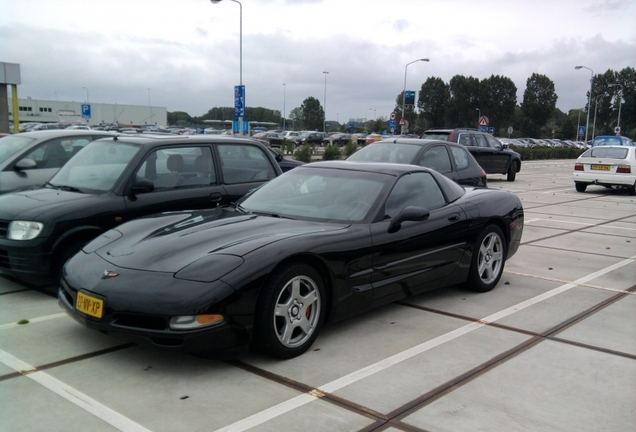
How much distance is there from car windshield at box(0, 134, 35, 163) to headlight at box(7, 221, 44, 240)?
277 centimetres

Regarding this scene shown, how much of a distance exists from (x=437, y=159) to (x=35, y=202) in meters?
6.63

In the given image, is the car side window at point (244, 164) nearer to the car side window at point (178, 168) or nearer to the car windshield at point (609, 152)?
the car side window at point (178, 168)

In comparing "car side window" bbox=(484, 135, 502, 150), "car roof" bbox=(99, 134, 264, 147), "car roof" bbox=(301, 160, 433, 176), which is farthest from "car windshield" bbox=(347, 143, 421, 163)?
"car side window" bbox=(484, 135, 502, 150)

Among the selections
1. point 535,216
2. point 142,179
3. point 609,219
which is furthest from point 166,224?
point 609,219

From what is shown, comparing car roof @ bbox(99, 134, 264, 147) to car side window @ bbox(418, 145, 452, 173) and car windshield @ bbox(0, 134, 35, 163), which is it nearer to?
car windshield @ bbox(0, 134, 35, 163)

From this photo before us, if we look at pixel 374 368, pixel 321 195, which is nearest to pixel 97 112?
pixel 321 195

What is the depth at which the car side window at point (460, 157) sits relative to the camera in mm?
10893

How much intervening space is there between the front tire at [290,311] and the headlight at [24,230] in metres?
2.74

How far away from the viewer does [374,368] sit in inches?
165

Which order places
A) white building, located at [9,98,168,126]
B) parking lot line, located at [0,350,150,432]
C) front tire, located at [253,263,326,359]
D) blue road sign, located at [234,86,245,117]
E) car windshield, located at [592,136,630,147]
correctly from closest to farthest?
parking lot line, located at [0,350,150,432] < front tire, located at [253,263,326,359] < blue road sign, located at [234,86,245,117] < car windshield, located at [592,136,630,147] < white building, located at [9,98,168,126]

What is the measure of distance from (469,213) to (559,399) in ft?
8.50

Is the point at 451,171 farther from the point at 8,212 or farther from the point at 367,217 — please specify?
the point at 8,212

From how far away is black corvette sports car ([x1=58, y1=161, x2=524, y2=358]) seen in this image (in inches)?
153

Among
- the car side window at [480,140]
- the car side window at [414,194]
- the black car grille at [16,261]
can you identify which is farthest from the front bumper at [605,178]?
the black car grille at [16,261]
